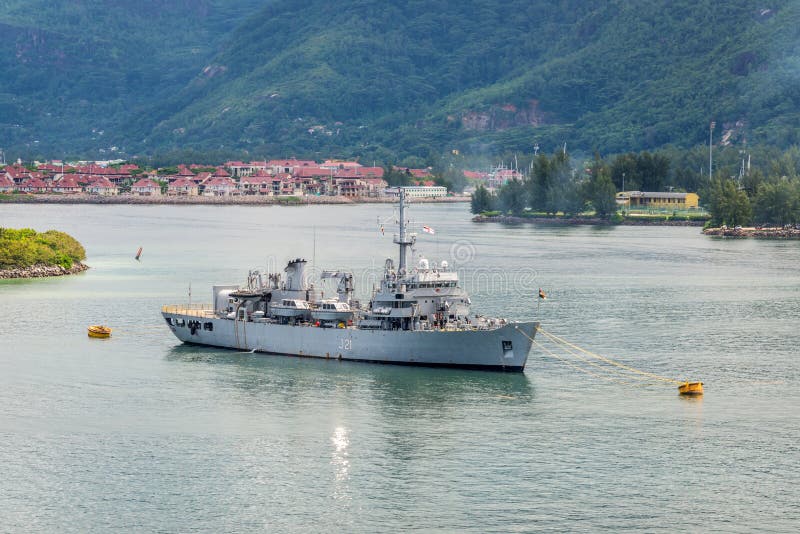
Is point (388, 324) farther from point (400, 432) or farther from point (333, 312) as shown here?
point (400, 432)

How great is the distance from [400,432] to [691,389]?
12.9 meters

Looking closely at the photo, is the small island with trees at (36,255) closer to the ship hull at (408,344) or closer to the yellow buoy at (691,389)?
the ship hull at (408,344)

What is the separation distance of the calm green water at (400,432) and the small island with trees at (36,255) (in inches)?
628

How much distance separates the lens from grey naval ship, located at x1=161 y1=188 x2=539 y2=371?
56.2 metres

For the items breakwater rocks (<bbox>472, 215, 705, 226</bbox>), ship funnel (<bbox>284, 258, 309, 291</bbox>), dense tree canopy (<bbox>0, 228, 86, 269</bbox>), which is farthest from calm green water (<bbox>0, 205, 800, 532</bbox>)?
breakwater rocks (<bbox>472, 215, 705, 226</bbox>)

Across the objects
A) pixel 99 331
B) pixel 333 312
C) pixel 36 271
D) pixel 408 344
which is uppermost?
pixel 333 312

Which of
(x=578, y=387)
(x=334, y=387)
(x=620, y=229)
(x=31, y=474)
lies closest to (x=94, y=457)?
(x=31, y=474)

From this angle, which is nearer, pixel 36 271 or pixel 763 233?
pixel 36 271

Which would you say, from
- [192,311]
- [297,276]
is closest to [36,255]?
[192,311]

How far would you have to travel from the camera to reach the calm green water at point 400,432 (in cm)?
3981

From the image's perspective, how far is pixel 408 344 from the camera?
2232 inches

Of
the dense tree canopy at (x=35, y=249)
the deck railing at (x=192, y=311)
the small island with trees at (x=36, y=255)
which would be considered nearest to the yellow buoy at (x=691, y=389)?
the deck railing at (x=192, y=311)

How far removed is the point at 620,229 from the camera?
17262 centimetres

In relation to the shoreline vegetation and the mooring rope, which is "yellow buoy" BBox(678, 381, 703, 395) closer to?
the mooring rope
